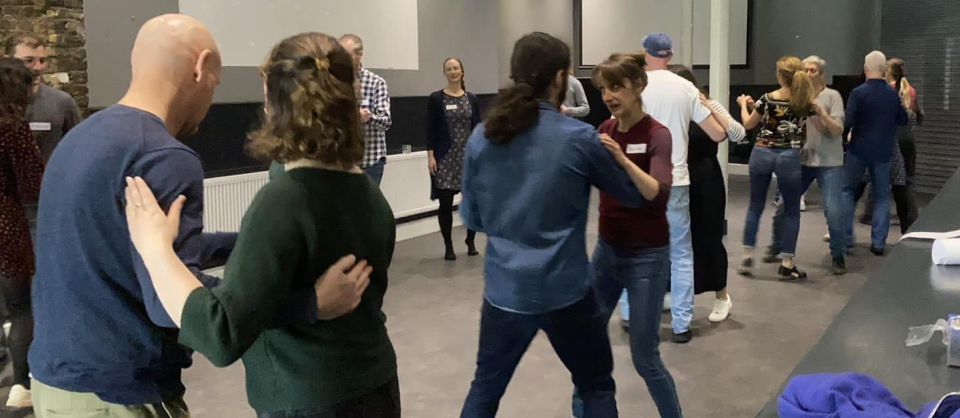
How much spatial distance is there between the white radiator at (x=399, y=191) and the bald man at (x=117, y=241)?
4.01 metres

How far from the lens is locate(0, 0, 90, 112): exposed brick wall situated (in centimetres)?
444

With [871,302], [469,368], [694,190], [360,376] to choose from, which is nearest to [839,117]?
[694,190]

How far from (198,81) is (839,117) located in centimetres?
490

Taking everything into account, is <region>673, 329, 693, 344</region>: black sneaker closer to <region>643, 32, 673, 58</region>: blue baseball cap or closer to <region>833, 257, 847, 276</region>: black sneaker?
<region>643, 32, 673, 58</region>: blue baseball cap

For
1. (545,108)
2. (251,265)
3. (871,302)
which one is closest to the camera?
(251,265)

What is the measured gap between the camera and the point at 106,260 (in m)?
1.46

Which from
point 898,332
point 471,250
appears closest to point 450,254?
point 471,250

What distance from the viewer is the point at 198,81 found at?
152cm

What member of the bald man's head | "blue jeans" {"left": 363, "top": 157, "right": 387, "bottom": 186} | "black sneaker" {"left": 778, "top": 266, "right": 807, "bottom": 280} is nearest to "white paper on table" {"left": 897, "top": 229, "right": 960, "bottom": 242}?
the bald man's head

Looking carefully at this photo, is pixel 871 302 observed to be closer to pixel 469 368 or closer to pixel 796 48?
pixel 469 368

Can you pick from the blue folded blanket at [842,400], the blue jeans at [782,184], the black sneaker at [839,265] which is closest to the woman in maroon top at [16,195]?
the blue folded blanket at [842,400]

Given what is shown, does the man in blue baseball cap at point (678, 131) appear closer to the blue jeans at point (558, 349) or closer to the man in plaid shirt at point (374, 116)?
the blue jeans at point (558, 349)

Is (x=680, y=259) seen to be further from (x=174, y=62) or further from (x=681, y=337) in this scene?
(x=174, y=62)

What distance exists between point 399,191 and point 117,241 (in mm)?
5607
